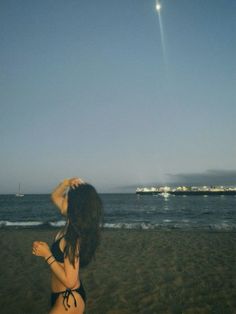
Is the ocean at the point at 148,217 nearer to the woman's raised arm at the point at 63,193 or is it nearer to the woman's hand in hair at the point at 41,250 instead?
the woman's raised arm at the point at 63,193

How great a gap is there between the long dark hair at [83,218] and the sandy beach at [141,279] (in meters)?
4.45

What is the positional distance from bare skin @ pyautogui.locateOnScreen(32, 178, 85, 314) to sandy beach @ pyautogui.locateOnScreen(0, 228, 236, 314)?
167 inches

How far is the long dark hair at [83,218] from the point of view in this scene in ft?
9.02

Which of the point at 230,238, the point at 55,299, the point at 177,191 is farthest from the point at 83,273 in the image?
the point at 177,191

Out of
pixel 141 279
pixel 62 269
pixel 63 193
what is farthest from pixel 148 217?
pixel 62 269

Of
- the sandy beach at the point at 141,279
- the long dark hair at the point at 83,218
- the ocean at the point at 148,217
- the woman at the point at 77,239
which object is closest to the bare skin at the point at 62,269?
the woman at the point at 77,239

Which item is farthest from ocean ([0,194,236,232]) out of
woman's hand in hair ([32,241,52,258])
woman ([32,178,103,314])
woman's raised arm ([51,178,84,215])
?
woman's hand in hair ([32,241,52,258])

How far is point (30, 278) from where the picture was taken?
8938mm

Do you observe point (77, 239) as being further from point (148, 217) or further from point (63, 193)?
point (148, 217)

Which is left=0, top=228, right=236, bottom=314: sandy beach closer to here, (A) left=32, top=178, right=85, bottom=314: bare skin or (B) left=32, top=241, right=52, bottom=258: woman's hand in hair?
(A) left=32, top=178, right=85, bottom=314: bare skin

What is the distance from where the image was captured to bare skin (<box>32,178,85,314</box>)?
250 cm

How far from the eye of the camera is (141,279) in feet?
28.8

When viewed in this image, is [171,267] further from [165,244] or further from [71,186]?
[71,186]

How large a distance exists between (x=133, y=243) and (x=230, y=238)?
5833 mm
